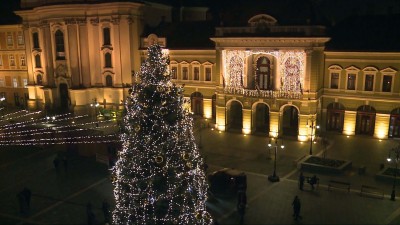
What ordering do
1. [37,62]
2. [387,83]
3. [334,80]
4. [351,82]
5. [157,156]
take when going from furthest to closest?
[37,62]
[334,80]
[351,82]
[387,83]
[157,156]

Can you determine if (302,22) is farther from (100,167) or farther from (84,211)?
(84,211)

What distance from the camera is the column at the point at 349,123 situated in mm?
41750

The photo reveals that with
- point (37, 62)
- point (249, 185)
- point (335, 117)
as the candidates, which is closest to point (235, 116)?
point (335, 117)

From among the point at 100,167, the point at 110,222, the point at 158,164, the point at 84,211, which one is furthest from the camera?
the point at 100,167

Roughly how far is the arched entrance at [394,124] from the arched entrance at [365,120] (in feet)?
5.38

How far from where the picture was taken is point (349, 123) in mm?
41906

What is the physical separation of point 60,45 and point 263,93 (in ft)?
90.3

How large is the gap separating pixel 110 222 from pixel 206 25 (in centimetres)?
3355

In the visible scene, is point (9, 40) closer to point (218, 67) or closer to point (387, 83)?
point (218, 67)

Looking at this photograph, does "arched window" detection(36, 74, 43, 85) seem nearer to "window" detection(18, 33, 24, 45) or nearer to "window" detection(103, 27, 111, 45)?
"window" detection(18, 33, 24, 45)

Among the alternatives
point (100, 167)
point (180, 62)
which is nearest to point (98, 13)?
point (180, 62)

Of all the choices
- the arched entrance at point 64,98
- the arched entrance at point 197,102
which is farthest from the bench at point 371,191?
the arched entrance at point 64,98

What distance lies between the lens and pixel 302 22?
38969 millimetres

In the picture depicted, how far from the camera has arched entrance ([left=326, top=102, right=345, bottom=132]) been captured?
42.7 m
